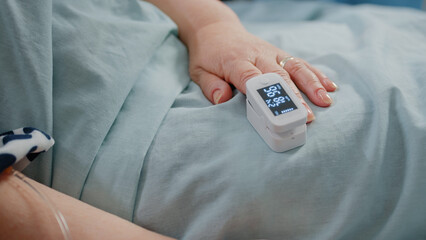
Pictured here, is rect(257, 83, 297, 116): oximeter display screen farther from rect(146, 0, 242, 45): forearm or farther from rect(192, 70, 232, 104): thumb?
rect(146, 0, 242, 45): forearm

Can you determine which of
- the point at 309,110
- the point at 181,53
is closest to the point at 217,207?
the point at 309,110

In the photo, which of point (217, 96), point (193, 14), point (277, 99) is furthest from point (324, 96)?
point (193, 14)

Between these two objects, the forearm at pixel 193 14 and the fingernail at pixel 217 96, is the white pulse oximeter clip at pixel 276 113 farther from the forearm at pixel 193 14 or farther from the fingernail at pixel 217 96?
the forearm at pixel 193 14

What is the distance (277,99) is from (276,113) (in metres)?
0.04

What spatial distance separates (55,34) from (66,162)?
0.25m

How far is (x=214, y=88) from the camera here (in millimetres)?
823

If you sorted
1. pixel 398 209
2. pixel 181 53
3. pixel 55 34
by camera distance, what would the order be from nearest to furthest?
pixel 398 209 < pixel 55 34 < pixel 181 53

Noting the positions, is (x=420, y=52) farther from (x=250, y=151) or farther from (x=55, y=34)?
(x=55, y=34)

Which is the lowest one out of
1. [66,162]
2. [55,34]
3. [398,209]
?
[398,209]

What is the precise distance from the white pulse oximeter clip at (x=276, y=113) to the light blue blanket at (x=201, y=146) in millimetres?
20

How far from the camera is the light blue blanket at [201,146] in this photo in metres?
0.67

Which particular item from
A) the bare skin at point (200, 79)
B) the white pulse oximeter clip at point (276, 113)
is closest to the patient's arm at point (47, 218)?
the bare skin at point (200, 79)

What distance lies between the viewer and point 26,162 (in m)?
0.69

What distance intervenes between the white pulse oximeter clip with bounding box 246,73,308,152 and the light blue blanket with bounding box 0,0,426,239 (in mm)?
20
